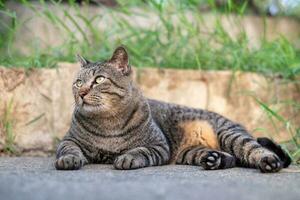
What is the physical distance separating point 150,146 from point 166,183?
1.13 meters

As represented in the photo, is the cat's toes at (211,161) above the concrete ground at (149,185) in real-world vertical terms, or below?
below

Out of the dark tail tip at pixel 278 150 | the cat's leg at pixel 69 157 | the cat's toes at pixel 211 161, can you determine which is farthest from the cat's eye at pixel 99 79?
the dark tail tip at pixel 278 150

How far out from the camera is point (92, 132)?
139 inches

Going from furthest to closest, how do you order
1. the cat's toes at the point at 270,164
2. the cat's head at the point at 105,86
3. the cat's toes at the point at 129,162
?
the cat's head at the point at 105,86, the cat's toes at the point at 129,162, the cat's toes at the point at 270,164

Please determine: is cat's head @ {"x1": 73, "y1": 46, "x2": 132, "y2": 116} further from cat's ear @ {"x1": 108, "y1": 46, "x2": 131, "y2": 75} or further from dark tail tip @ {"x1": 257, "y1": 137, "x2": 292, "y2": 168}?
dark tail tip @ {"x1": 257, "y1": 137, "x2": 292, "y2": 168}

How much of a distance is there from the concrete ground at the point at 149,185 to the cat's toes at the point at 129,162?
0.25 feet

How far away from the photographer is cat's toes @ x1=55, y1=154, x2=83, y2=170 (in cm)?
302

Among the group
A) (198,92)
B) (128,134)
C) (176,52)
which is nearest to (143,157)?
(128,134)

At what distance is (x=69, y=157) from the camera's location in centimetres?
308

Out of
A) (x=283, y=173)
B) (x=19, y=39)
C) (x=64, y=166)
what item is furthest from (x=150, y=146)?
(x=19, y=39)

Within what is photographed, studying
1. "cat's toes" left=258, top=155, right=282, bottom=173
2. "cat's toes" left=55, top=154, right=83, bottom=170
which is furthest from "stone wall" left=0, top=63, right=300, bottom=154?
"cat's toes" left=258, top=155, right=282, bottom=173

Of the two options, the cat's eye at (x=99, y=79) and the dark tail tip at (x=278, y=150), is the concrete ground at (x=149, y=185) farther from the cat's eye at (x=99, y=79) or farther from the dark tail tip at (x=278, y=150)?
the cat's eye at (x=99, y=79)

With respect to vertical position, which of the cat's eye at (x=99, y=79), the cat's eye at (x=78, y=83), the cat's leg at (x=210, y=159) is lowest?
the cat's leg at (x=210, y=159)

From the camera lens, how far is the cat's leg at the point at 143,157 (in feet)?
10.2
